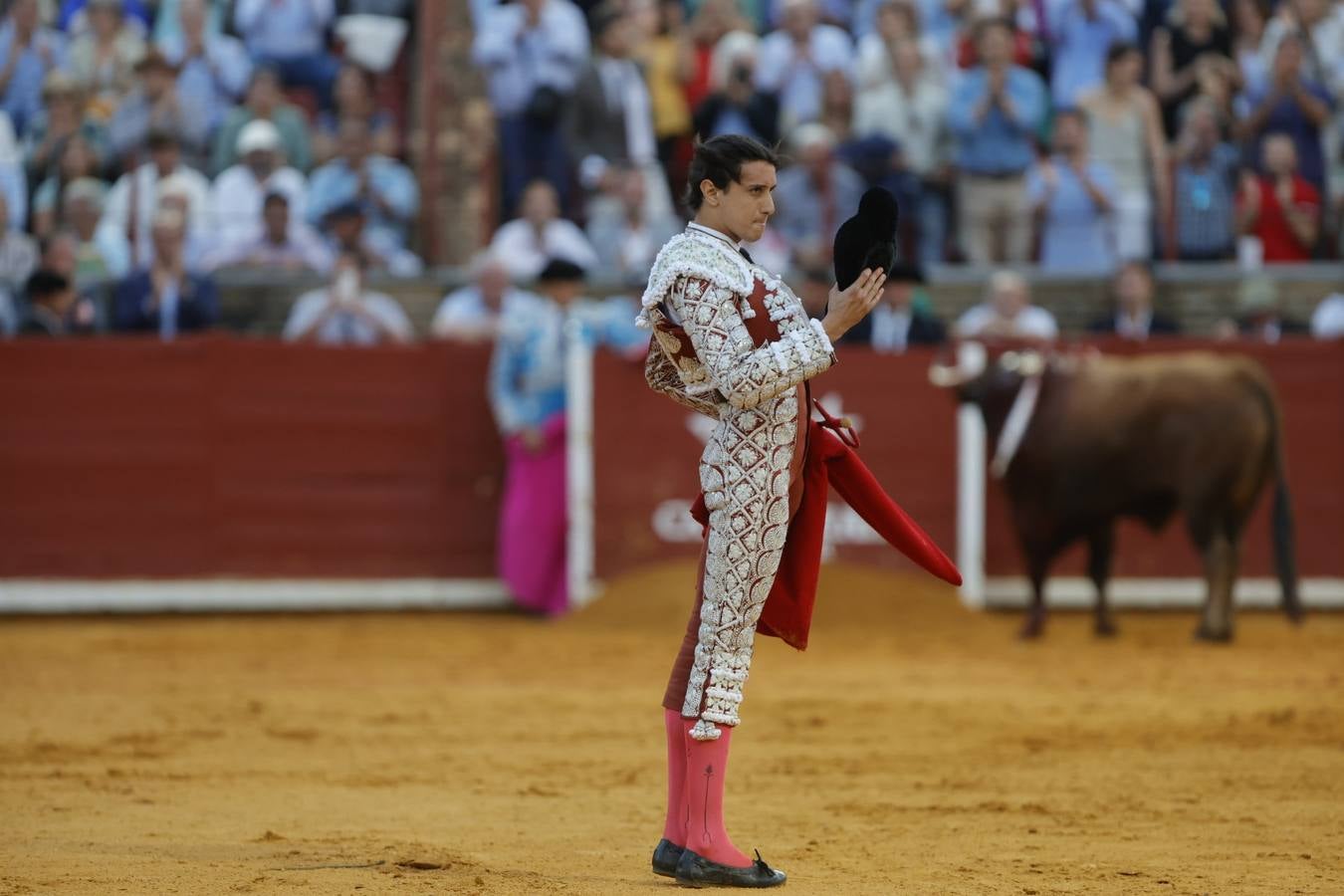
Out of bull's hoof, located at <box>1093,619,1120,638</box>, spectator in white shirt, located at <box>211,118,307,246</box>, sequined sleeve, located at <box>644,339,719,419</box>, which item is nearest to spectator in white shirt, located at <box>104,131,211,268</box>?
spectator in white shirt, located at <box>211,118,307,246</box>

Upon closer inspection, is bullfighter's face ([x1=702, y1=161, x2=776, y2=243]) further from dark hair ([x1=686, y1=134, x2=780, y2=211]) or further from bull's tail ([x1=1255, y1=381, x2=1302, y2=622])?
bull's tail ([x1=1255, y1=381, x2=1302, y2=622])

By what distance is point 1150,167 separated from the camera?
11.6 meters

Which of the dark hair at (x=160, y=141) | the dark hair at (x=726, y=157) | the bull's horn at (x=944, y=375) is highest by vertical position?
the dark hair at (x=160, y=141)

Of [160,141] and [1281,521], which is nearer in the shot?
[1281,521]

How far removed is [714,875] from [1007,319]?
23.0 feet

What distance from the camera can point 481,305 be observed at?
10.8 meters

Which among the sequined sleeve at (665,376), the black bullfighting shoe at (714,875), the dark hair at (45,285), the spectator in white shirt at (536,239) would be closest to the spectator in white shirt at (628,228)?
the spectator in white shirt at (536,239)

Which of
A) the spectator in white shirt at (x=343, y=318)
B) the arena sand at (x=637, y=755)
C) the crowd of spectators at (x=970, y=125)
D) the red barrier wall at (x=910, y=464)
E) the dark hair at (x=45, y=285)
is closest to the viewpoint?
the arena sand at (x=637, y=755)

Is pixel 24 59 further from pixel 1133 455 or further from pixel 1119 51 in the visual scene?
pixel 1133 455

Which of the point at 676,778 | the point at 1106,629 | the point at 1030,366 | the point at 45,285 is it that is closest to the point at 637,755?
the point at 676,778

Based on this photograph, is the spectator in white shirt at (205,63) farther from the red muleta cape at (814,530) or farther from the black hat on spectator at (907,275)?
the red muleta cape at (814,530)

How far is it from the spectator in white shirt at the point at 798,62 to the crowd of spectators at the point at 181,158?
2269 mm

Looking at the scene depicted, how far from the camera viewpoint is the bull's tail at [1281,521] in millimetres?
8758

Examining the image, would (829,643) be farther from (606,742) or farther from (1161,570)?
(606,742)
